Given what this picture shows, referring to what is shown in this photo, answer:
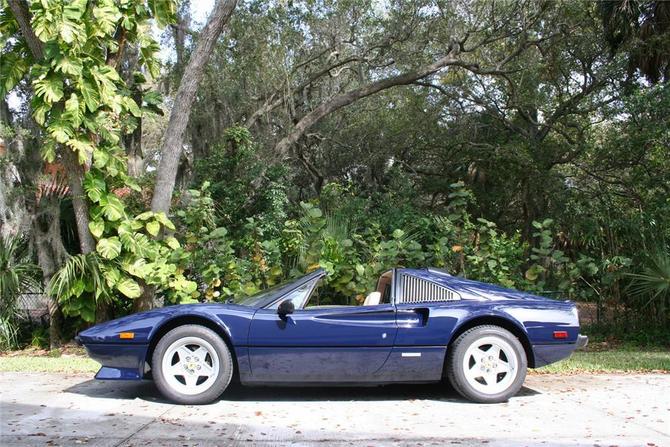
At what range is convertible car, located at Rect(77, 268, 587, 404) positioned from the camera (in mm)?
5312

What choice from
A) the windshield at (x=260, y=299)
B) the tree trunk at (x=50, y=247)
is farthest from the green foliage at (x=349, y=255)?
the windshield at (x=260, y=299)

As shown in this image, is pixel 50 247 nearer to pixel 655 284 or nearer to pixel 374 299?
pixel 374 299

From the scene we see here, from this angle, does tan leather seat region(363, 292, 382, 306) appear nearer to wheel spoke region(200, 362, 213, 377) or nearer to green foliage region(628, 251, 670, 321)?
wheel spoke region(200, 362, 213, 377)

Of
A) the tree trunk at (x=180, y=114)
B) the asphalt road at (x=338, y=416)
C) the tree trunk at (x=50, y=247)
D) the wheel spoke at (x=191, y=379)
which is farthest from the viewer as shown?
the tree trunk at (x=50, y=247)

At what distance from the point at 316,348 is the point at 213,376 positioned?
0.92m

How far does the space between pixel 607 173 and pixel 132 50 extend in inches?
427

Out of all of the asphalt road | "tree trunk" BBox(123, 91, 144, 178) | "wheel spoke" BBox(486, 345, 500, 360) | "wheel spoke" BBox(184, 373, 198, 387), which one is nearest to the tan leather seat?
the asphalt road

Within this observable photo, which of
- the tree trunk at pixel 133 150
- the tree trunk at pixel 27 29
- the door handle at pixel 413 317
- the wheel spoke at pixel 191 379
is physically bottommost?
the wheel spoke at pixel 191 379

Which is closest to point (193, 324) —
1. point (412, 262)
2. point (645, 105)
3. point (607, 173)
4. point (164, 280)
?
point (164, 280)

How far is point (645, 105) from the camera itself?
1127 centimetres

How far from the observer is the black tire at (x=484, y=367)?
541 cm

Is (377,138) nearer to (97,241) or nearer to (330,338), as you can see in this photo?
(97,241)

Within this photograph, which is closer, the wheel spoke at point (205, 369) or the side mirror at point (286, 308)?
the side mirror at point (286, 308)

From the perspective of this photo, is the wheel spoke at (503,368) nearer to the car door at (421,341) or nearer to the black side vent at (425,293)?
the car door at (421,341)
